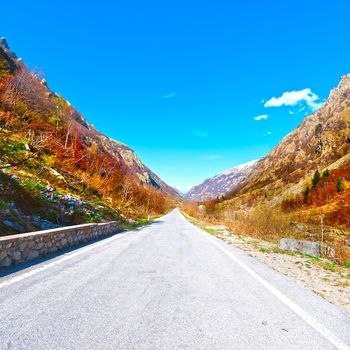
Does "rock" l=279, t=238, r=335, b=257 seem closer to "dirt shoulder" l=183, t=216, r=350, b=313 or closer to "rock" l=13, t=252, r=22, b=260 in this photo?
"dirt shoulder" l=183, t=216, r=350, b=313

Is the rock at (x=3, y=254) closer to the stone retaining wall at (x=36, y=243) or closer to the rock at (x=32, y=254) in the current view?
the stone retaining wall at (x=36, y=243)

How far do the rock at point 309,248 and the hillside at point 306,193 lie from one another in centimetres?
127

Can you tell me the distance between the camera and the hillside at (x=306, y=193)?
22.9 metres

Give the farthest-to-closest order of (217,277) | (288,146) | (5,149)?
(288,146)
(5,149)
(217,277)

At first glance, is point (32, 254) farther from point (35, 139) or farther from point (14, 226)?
point (35, 139)

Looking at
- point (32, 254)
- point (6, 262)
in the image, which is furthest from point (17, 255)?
point (32, 254)

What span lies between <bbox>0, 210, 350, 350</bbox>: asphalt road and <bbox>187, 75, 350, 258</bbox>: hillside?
31.0 feet

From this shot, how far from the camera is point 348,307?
13.4 ft

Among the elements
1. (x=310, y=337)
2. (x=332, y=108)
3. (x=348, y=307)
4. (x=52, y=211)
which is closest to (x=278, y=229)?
(x=52, y=211)

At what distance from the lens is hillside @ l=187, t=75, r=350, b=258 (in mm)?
22891

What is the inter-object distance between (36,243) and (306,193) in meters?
70.0

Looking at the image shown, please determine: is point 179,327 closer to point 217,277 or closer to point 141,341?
point 141,341

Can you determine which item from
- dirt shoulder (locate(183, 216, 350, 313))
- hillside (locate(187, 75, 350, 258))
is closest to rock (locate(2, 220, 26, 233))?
dirt shoulder (locate(183, 216, 350, 313))

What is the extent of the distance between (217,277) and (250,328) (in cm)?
242
